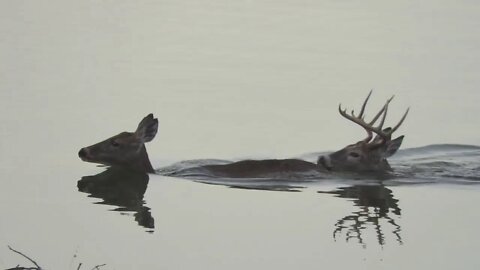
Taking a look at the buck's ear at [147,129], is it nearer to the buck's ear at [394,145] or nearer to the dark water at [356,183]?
the dark water at [356,183]

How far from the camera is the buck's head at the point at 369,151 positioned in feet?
49.4

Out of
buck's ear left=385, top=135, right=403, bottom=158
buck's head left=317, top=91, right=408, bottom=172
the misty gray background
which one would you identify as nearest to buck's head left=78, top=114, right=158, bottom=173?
the misty gray background

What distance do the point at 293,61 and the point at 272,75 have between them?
3.81ft

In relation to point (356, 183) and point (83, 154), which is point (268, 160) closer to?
point (356, 183)

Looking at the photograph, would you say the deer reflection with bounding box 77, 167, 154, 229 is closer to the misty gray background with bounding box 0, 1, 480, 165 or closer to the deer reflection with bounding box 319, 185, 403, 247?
the misty gray background with bounding box 0, 1, 480, 165

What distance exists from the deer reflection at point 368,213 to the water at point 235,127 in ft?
0.09

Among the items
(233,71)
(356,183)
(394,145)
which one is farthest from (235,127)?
(233,71)

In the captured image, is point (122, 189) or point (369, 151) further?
point (369, 151)

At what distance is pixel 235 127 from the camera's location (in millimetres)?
15938

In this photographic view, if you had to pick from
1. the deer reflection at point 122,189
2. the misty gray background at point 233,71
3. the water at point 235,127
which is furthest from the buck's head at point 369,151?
the deer reflection at point 122,189

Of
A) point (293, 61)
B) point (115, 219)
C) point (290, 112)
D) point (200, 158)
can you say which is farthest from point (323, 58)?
point (115, 219)

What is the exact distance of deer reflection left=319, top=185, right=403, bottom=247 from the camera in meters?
11.7

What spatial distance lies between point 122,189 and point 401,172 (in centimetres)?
336

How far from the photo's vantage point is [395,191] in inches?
554
